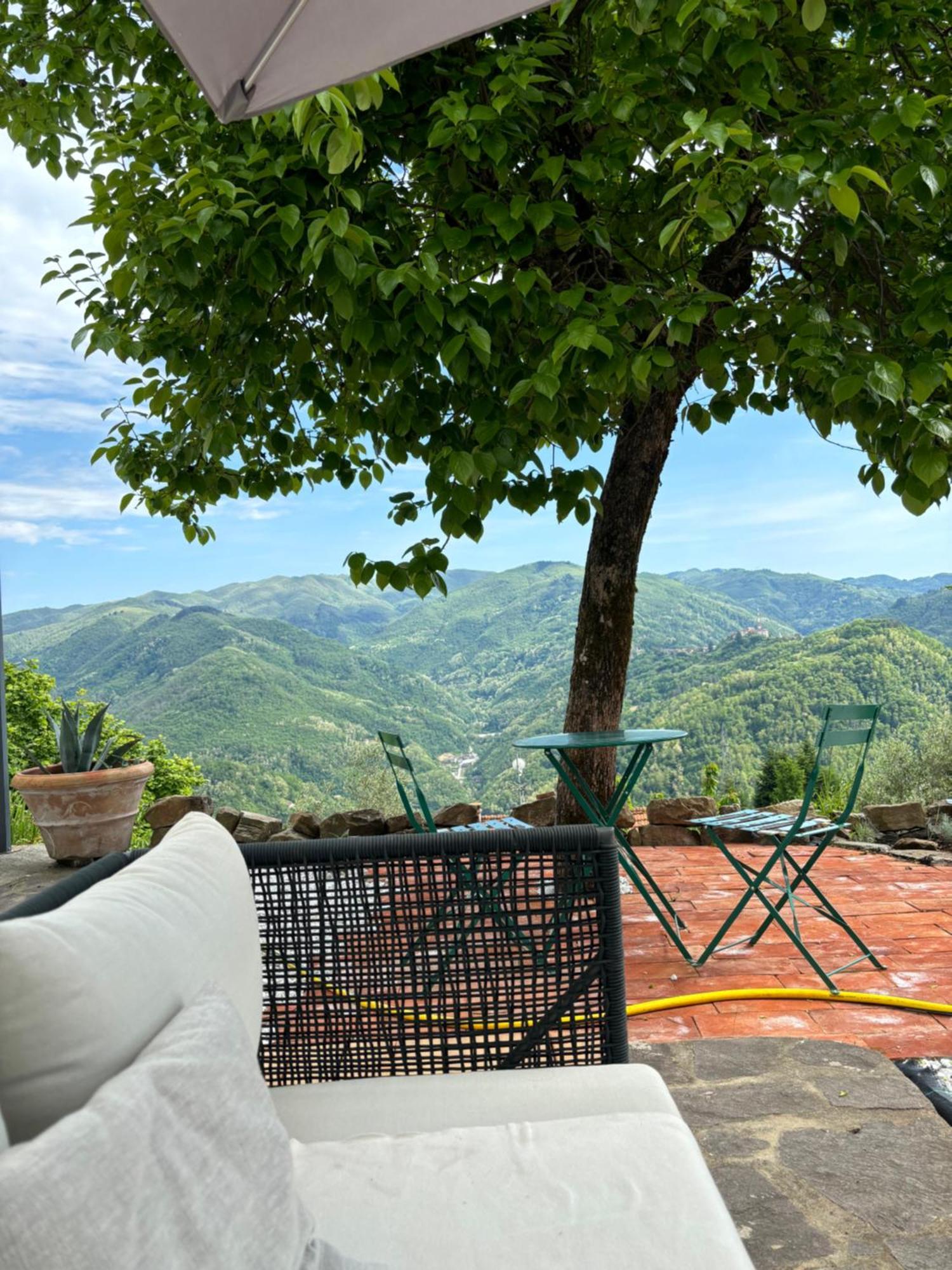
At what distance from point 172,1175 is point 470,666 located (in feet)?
43.4

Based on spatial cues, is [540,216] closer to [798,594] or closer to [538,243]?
[538,243]

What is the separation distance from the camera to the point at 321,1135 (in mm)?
1429

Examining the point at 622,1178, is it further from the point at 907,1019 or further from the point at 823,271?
the point at 823,271

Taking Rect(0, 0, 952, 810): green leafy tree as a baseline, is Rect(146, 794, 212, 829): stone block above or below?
below

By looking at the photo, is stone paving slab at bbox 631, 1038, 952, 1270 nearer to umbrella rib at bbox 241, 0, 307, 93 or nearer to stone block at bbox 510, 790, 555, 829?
umbrella rib at bbox 241, 0, 307, 93

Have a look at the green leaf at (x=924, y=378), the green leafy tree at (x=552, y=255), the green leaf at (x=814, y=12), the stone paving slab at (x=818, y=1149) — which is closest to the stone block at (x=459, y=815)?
the green leafy tree at (x=552, y=255)

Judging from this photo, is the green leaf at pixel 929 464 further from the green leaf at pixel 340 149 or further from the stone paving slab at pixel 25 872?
the stone paving slab at pixel 25 872

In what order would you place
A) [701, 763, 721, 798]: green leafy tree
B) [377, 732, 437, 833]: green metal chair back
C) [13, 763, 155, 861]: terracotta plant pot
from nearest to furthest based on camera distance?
[377, 732, 437, 833]: green metal chair back → [13, 763, 155, 861]: terracotta plant pot → [701, 763, 721, 798]: green leafy tree

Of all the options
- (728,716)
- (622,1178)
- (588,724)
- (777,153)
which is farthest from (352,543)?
(622,1178)

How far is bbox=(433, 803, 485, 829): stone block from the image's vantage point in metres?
5.83

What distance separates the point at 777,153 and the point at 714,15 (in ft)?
1.32

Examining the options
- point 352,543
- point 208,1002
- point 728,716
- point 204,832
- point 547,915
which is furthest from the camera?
point 352,543

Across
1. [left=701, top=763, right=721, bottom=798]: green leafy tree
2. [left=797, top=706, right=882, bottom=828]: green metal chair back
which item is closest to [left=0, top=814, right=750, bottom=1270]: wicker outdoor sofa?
[left=797, top=706, right=882, bottom=828]: green metal chair back

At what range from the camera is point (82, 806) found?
500cm
